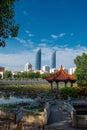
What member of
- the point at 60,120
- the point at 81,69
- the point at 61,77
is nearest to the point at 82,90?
the point at 61,77

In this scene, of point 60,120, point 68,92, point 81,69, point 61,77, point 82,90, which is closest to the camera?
point 60,120

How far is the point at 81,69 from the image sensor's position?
144 feet

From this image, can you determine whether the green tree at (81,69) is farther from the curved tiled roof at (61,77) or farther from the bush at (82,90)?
the bush at (82,90)

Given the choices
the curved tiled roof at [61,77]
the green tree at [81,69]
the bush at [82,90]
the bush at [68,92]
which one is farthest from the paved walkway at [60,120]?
the green tree at [81,69]

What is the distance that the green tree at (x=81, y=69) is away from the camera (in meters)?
43.0

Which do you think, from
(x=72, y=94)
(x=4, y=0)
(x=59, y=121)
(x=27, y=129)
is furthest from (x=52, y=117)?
(x=72, y=94)

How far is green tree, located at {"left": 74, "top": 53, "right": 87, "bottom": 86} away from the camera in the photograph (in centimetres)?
4300

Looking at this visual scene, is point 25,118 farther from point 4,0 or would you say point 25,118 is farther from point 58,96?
point 58,96

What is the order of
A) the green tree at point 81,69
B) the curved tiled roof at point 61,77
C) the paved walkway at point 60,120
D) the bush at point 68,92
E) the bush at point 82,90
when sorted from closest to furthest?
the paved walkway at point 60,120
the bush at point 68,92
the bush at point 82,90
the curved tiled roof at point 61,77
the green tree at point 81,69

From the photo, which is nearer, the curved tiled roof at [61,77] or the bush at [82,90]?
the bush at [82,90]

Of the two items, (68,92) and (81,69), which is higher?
(81,69)

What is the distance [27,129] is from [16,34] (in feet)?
22.0

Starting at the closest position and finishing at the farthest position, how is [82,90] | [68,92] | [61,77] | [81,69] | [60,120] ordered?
[60,120], [68,92], [82,90], [61,77], [81,69]

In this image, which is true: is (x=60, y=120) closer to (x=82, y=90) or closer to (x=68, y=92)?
(x=68, y=92)
